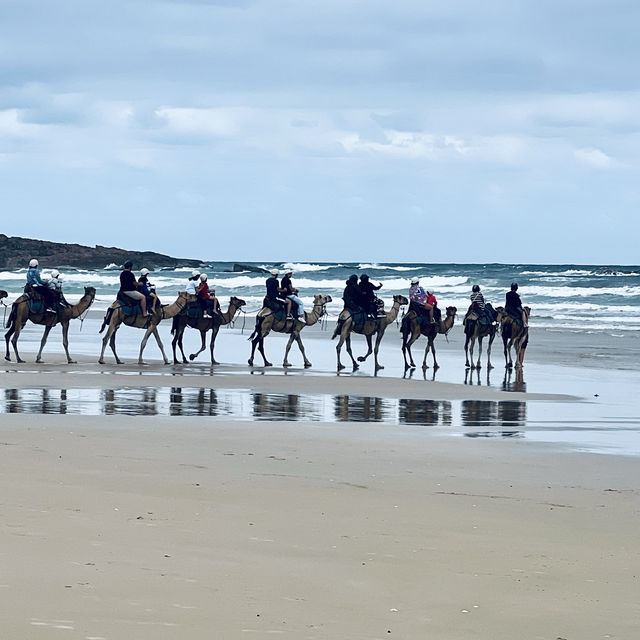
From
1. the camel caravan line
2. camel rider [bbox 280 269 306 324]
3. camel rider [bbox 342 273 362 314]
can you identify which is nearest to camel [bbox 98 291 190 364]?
the camel caravan line

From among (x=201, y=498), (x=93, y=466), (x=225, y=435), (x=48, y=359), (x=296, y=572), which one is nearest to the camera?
(x=296, y=572)

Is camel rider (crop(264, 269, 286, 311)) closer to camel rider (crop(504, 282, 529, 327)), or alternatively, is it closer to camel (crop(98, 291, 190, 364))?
camel (crop(98, 291, 190, 364))

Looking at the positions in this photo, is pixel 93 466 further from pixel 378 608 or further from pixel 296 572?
pixel 378 608

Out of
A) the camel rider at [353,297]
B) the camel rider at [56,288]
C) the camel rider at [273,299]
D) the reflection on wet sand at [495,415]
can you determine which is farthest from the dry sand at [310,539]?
the camel rider at [353,297]

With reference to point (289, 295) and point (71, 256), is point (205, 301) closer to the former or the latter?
point (289, 295)

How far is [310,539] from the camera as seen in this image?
7504mm

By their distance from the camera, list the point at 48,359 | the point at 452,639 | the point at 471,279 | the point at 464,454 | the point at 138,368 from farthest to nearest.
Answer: the point at 471,279
the point at 48,359
the point at 138,368
the point at 464,454
the point at 452,639

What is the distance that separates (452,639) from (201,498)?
345 centimetres

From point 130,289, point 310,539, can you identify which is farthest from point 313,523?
point 130,289

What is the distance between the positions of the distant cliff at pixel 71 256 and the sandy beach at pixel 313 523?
106 metres

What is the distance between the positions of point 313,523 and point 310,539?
0.50 meters

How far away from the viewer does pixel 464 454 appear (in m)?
11.8

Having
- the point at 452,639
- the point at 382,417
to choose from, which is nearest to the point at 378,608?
the point at 452,639

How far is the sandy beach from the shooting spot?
5.82 meters
